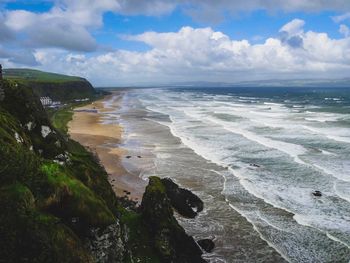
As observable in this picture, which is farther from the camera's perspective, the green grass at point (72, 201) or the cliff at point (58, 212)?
the green grass at point (72, 201)

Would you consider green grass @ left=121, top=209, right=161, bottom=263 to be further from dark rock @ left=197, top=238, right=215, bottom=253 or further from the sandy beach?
the sandy beach

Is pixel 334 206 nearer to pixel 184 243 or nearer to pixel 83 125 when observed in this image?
pixel 184 243

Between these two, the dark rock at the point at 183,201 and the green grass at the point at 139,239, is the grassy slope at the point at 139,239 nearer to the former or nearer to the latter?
the green grass at the point at 139,239

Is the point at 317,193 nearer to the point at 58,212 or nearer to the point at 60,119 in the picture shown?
the point at 58,212

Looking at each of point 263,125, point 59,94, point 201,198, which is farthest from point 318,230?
point 59,94

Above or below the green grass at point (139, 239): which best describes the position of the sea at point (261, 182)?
below

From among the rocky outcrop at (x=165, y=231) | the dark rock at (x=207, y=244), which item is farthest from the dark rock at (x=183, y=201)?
the rocky outcrop at (x=165, y=231)
